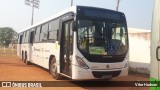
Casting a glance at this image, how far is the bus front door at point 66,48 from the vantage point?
1193 centimetres

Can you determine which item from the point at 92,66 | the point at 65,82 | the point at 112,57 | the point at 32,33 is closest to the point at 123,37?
the point at 112,57

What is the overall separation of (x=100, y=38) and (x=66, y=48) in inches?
71.9

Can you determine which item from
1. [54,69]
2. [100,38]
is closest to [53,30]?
[54,69]

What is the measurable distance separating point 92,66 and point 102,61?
454 mm

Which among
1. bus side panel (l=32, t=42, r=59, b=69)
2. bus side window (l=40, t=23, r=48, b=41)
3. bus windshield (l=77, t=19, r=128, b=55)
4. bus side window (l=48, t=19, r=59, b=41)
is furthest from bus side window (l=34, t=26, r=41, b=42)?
bus windshield (l=77, t=19, r=128, b=55)

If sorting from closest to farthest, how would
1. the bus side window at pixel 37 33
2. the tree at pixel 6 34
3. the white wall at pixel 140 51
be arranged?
the white wall at pixel 140 51 → the bus side window at pixel 37 33 → the tree at pixel 6 34

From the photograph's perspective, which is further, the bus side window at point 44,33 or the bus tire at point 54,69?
the bus side window at point 44,33

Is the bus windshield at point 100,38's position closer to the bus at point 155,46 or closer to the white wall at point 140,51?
the bus at point 155,46

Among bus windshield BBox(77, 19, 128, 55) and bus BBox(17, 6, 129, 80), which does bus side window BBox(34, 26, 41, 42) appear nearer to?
bus BBox(17, 6, 129, 80)

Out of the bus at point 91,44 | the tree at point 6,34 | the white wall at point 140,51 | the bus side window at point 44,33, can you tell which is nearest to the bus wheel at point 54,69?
the bus at point 91,44

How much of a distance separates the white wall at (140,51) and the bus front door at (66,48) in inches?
276

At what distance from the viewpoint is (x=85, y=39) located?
11156 millimetres

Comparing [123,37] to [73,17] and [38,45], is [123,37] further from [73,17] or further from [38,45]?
[38,45]

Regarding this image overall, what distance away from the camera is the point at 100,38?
37.2 ft
